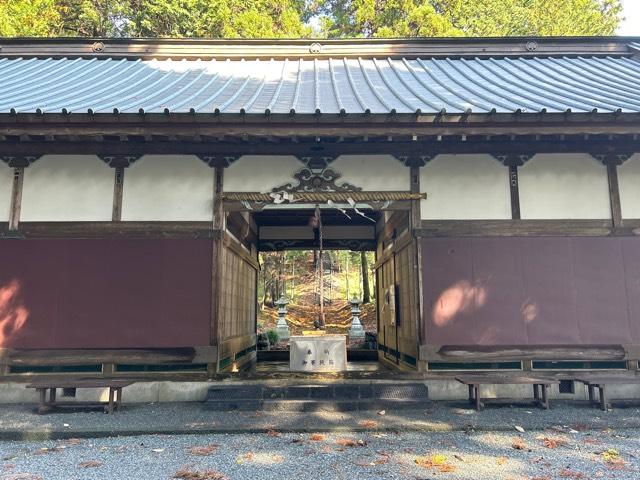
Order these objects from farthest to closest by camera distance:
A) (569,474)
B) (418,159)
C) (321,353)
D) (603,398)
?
(321,353) → (418,159) → (603,398) → (569,474)

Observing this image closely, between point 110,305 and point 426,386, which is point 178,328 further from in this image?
point 426,386

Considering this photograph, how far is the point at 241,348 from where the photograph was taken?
9.77m

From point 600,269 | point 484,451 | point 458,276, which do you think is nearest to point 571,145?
point 600,269

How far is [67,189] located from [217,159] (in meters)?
2.43

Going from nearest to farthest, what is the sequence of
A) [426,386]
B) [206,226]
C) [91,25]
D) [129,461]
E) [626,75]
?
1. [129,461]
2. [426,386]
3. [206,226]
4. [626,75]
5. [91,25]

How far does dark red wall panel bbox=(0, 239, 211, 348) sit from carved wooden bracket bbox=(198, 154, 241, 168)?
129 cm

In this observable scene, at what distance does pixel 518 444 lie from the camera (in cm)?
477

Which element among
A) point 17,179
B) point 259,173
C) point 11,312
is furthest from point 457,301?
point 17,179

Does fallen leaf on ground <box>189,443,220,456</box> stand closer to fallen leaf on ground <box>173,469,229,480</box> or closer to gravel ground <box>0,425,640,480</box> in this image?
gravel ground <box>0,425,640,480</box>

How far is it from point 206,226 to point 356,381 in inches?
131

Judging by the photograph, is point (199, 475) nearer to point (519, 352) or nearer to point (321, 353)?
Result: point (321, 353)

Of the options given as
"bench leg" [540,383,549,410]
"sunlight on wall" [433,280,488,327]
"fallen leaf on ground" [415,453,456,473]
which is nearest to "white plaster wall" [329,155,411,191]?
"sunlight on wall" [433,280,488,327]

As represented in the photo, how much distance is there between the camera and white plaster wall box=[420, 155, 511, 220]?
23.4 feet

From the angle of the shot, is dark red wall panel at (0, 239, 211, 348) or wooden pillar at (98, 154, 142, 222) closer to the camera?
dark red wall panel at (0, 239, 211, 348)
